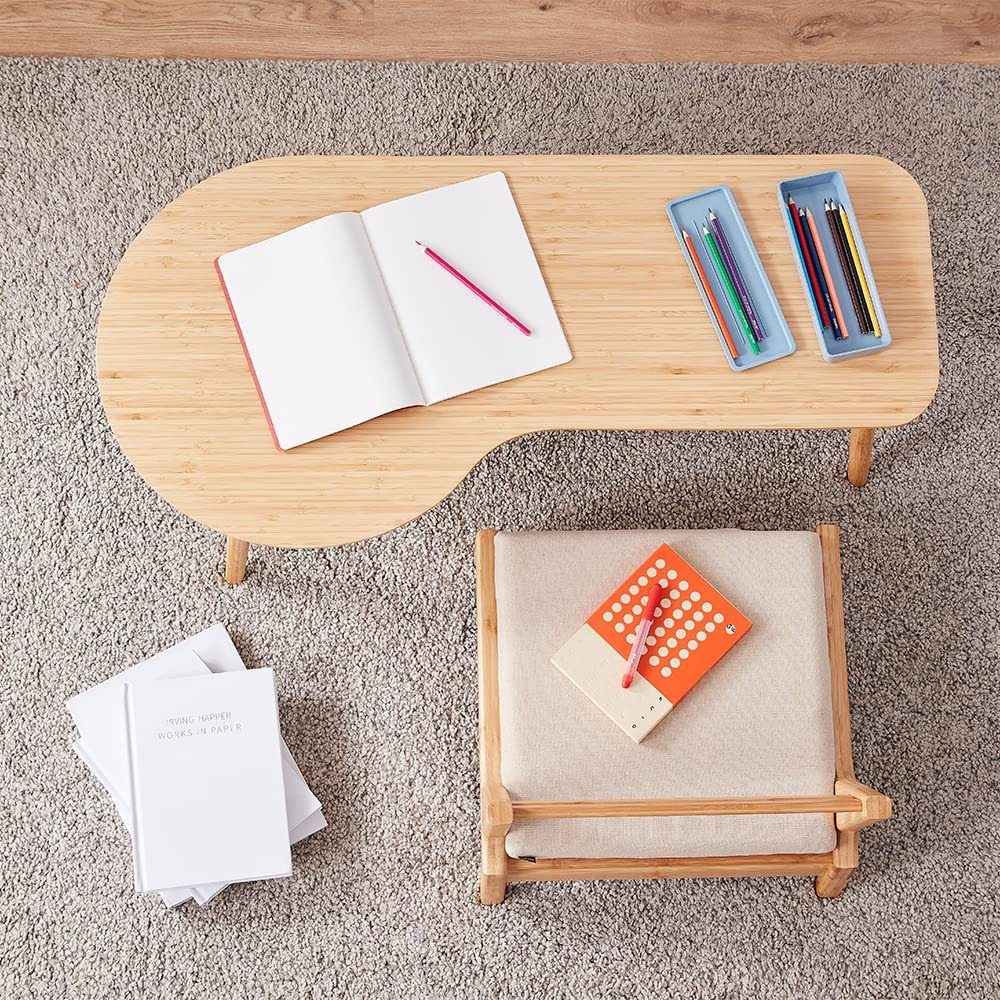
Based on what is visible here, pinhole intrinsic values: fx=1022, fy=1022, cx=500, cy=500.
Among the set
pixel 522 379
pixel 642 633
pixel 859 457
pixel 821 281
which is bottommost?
pixel 859 457

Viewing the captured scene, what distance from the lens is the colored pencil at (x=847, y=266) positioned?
1.32 meters

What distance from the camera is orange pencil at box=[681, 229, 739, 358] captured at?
1305mm

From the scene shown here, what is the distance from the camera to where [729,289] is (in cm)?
132

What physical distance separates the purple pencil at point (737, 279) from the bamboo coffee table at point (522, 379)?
0.04m

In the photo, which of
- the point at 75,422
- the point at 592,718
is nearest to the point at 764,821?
the point at 592,718

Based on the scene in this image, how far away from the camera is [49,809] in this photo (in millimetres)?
1673

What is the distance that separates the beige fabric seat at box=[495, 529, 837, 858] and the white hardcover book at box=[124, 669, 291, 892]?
46 centimetres

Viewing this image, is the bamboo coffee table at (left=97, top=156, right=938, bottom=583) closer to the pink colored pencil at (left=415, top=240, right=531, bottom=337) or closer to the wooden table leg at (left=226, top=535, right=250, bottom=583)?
the pink colored pencil at (left=415, top=240, right=531, bottom=337)

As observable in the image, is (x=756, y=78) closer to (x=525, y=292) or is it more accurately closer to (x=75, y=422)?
(x=525, y=292)

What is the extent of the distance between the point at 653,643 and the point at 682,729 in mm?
120

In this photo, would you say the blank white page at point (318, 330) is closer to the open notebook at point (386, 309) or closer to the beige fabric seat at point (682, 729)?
the open notebook at point (386, 309)

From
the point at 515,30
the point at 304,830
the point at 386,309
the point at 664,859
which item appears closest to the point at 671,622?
the point at 664,859

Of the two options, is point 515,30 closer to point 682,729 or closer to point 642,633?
point 642,633

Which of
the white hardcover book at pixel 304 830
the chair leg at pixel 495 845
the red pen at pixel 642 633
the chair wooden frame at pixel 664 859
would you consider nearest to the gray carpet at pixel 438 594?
the white hardcover book at pixel 304 830
